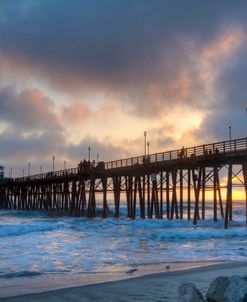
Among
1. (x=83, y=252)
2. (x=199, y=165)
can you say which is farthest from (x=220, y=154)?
(x=83, y=252)

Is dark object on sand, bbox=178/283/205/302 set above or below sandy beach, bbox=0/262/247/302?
above

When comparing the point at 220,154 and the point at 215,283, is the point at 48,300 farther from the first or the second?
the point at 220,154

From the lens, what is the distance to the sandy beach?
7.57 m

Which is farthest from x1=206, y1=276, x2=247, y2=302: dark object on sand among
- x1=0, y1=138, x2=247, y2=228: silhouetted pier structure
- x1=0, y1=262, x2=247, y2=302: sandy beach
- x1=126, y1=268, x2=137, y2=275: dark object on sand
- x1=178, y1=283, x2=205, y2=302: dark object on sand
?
x1=0, y1=138, x2=247, y2=228: silhouetted pier structure

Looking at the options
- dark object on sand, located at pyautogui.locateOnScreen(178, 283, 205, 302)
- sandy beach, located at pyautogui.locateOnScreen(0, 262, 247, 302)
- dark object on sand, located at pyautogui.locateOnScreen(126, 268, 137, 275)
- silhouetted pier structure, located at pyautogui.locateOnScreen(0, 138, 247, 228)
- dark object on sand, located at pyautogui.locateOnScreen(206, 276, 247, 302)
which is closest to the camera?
dark object on sand, located at pyautogui.locateOnScreen(178, 283, 205, 302)

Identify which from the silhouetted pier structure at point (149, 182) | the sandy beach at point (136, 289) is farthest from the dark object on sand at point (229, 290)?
the silhouetted pier structure at point (149, 182)

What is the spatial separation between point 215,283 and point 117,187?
37.9 meters

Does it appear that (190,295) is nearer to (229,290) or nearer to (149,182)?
(229,290)

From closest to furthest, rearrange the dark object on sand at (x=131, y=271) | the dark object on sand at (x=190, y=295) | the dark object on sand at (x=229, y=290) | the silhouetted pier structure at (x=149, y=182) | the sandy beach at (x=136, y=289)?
the dark object on sand at (x=190, y=295) → the dark object on sand at (x=229, y=290) → the sandy beach at (x=136, y=289) → the dark object on sand at (x=131, y=271) → the silhouetted pier structure at (x=149, y=182)

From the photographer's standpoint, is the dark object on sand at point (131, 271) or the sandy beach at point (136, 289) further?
the dark object on sand at point (131, 271)

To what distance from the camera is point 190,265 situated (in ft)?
40.5

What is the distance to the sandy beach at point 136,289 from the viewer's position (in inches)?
298

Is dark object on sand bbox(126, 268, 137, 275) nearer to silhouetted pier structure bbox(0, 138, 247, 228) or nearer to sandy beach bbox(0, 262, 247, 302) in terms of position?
sandy beach bbox(0, 262, 247, 302)

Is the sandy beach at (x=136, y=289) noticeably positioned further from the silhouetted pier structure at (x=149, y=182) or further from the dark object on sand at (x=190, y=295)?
the silhouetted pier structure at (x=149, y=182)
